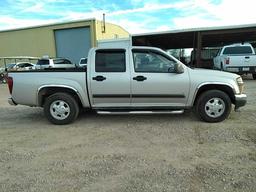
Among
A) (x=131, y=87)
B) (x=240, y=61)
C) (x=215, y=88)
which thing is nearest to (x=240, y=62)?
(x=240, y=61)

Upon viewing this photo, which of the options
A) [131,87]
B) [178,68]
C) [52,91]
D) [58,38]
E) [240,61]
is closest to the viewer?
[178,68]

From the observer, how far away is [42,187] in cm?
379

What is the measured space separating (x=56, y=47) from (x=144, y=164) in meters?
32.7

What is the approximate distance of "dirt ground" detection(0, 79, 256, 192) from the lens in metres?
3.84

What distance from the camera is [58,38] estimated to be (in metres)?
35.0

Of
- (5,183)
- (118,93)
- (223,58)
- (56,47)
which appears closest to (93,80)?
(118,93)

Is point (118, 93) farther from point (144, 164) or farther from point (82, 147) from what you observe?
point (144, 164)

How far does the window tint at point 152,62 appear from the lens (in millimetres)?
6758

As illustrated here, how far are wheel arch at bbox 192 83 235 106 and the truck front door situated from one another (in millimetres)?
270

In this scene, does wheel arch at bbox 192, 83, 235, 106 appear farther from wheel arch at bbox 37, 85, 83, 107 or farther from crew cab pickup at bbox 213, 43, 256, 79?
crew cab pickup at bbox 213, 43, 256, 79

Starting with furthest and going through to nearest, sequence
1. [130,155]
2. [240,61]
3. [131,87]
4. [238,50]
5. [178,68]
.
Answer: [238,50] → [240,61] → [131,87] → [178,68] → [130,155]

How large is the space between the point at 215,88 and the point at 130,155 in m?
3.03

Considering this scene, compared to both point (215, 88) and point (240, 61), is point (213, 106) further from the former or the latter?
point (240, 61)

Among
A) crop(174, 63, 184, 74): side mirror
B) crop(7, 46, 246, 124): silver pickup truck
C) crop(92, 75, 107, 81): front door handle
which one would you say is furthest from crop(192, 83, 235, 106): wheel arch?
crop(92, 75, 107, 81): front door handle
